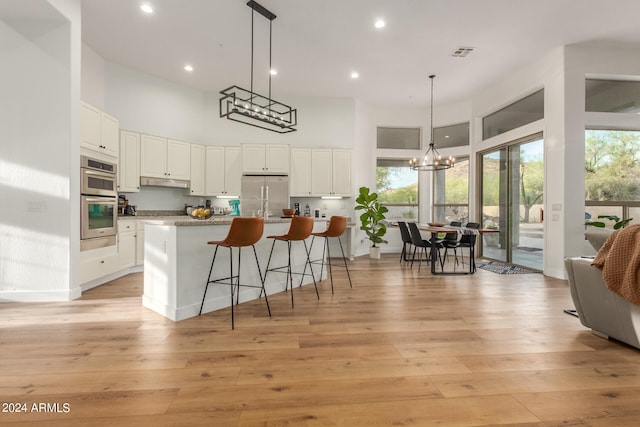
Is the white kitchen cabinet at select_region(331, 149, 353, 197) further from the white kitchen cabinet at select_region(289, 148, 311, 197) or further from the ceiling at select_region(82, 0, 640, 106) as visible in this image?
the ceiling at select_region(82, 0, 640, 106)

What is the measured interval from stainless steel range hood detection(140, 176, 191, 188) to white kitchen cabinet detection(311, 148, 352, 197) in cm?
264

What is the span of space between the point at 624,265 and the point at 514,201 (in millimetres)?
4557

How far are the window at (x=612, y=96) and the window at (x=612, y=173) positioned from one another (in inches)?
14.8

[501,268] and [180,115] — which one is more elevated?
[180,115]

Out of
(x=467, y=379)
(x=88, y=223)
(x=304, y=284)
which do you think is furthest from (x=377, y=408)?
(x=88, y=223)

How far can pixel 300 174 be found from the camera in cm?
694

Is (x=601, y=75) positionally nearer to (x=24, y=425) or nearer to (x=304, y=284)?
(x=304, y=284)

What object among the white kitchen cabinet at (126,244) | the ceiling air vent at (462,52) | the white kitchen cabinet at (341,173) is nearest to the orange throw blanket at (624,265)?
the ceiling air vent at (462,52)

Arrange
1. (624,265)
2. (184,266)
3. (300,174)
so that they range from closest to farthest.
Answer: (624,265), (184,266), (300,174)

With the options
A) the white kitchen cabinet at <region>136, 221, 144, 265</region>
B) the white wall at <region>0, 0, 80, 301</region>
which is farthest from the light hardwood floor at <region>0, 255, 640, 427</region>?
the white kitchen cabinet at <region>136, 221, 144, 265</region>

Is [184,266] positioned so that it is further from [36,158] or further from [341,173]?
[341,173]

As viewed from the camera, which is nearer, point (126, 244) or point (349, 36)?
point (349, 36)

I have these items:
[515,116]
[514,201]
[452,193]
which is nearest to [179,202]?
[452,193]

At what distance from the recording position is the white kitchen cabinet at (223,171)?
6672 mm
